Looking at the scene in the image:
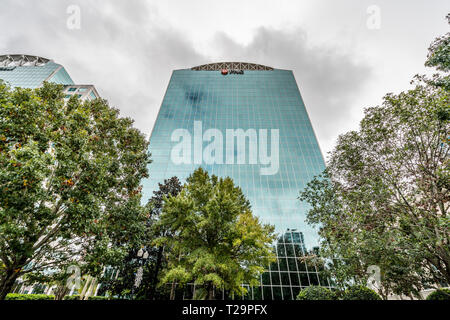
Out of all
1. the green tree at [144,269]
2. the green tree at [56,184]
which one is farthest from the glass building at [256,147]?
the green tree at [56,184]

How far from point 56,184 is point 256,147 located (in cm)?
3053

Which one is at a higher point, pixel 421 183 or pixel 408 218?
pixel 421 183

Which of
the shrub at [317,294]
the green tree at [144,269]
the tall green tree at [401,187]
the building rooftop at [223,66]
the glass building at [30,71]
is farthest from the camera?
the building rooftop at [223,66]

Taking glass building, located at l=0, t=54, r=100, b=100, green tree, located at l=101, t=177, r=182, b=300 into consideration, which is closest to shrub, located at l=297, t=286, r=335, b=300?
green tree, located at l=101, t=177, r=182, b=300

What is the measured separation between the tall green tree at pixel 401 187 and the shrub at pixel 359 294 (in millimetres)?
2286

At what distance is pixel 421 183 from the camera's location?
9336 mm

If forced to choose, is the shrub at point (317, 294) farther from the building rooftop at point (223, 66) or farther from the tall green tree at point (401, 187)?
the building rooftop at point (223, 66)

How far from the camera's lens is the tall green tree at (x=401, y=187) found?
864cm

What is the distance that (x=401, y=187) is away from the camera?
31.7 ft

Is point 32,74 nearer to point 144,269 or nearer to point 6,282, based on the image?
point 144,269

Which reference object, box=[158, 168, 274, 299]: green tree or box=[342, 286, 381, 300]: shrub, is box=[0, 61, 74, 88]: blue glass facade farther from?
box=[342, 286, 381, 300]: shrub
